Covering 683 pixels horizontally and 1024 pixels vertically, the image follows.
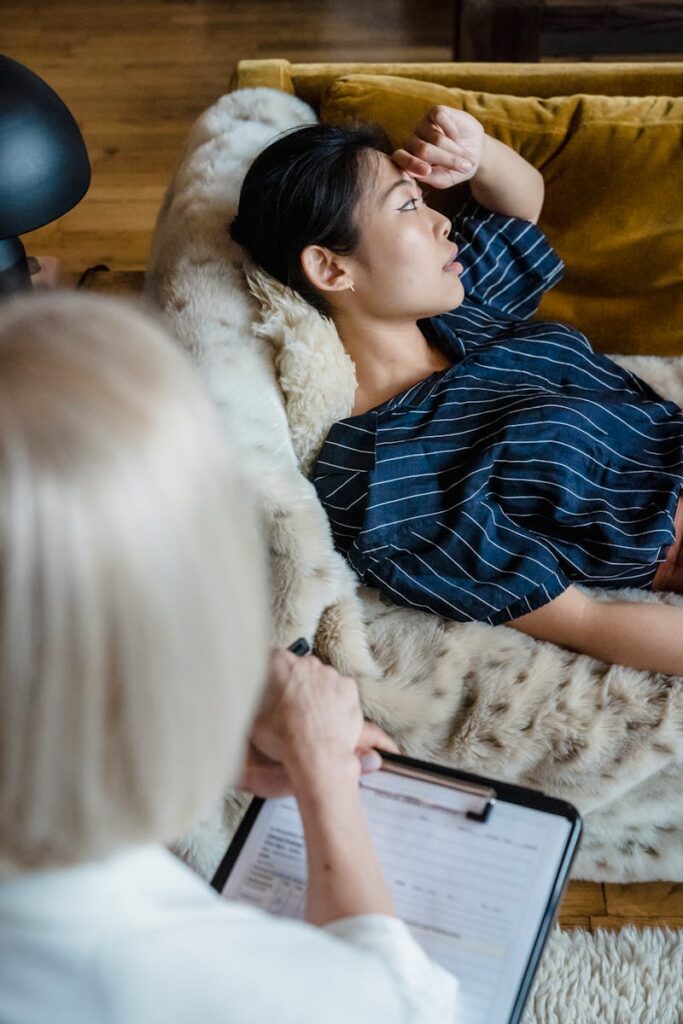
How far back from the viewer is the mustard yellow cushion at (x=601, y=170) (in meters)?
1.55

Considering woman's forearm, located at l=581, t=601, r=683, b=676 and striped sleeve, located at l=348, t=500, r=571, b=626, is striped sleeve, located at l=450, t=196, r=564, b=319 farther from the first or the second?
woman's forearm, located at l=581, t=601, r=683, b=676

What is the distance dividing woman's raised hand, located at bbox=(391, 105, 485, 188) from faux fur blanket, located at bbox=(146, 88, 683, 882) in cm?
27

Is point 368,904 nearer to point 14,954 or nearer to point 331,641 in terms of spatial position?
point 14,954

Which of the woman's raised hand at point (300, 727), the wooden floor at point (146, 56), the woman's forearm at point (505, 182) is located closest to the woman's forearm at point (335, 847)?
the woman's raised hand at point (300, 727)

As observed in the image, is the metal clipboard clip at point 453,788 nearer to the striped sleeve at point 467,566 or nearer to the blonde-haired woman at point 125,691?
the blonde-haired woman at point 125,691

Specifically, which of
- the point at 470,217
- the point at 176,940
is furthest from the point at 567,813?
the point at 470,217

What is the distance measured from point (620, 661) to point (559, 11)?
1.71 m

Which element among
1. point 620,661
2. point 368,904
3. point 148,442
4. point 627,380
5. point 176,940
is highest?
point 148,442

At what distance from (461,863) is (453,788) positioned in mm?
62

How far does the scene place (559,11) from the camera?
2.29 metres

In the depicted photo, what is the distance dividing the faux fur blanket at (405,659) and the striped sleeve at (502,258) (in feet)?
1.02

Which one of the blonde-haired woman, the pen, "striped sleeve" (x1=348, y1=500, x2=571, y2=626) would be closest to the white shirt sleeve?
the blonde-haired woman

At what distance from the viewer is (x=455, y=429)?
1.35 m

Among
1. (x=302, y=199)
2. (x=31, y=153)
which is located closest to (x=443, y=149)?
(x=302, y=199)
